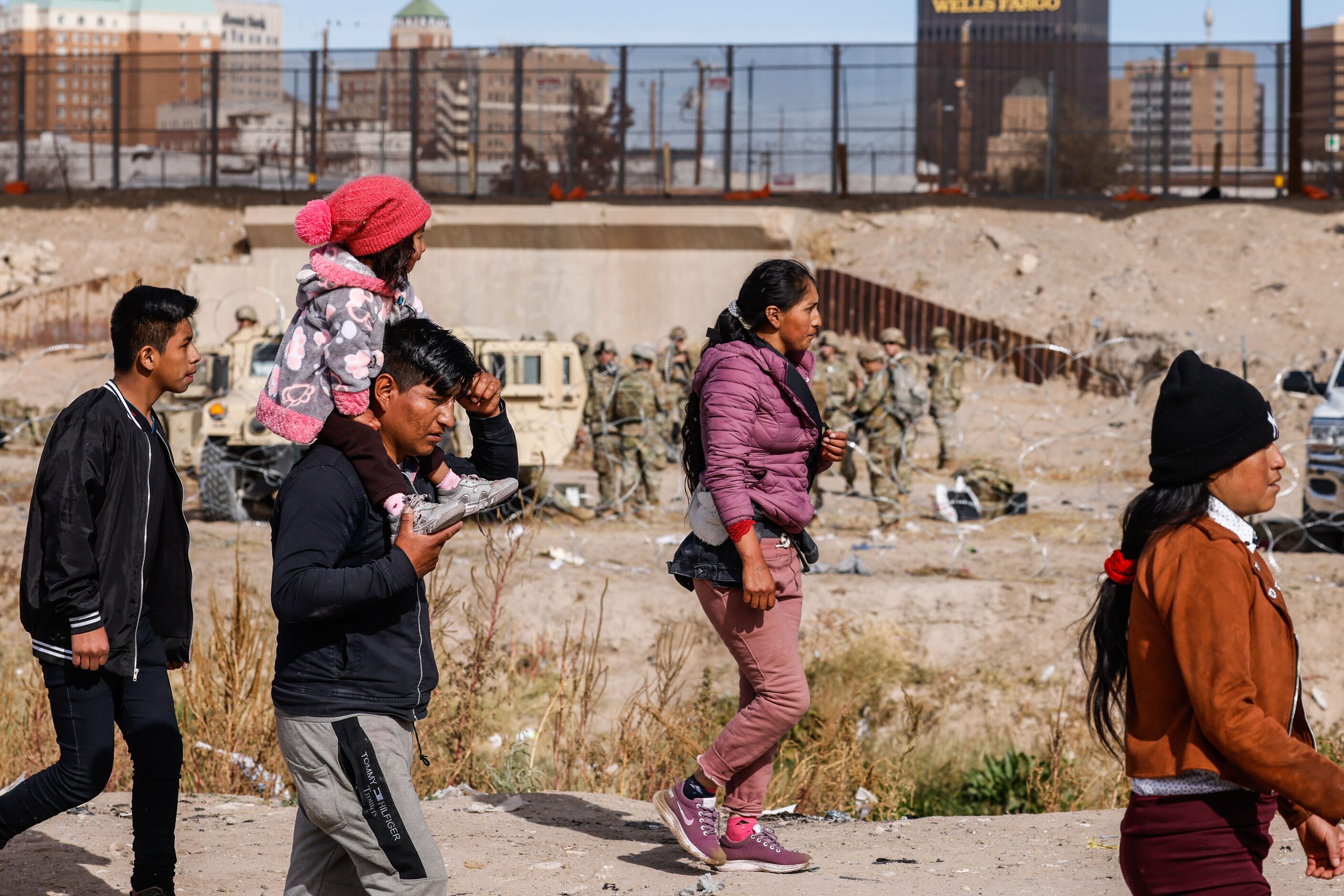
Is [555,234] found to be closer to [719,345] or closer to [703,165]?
[703,165]

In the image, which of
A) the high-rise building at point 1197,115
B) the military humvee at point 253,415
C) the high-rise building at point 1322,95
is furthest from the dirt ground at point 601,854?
the high-rise building at point 1322,95

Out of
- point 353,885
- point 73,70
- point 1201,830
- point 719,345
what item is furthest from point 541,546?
point 73,70

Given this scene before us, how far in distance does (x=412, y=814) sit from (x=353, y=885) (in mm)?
322

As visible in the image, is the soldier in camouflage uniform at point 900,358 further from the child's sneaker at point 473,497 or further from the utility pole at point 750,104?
the utility pole at point 750,104

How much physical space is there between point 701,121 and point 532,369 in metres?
14.6

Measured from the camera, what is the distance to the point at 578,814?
→ 4867 mm

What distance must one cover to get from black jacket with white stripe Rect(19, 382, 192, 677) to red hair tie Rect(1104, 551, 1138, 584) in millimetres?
2324

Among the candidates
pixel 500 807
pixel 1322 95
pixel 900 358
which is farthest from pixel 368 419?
pixel 1322 95

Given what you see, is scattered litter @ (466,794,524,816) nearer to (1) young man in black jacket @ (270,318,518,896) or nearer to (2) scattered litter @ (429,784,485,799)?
(2) scattered litter @ (429,784,485,799)

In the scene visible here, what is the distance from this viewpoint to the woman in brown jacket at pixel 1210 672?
234 cm

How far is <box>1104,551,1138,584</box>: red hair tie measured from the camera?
257cm

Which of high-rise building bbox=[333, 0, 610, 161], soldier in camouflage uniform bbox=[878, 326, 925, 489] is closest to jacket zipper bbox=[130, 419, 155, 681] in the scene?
soldier in camouflage uniform bbox=[878, 326, 925, 489]

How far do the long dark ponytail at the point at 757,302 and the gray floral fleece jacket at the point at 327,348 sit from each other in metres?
1.23

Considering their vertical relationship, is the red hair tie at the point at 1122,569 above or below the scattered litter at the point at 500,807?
above
